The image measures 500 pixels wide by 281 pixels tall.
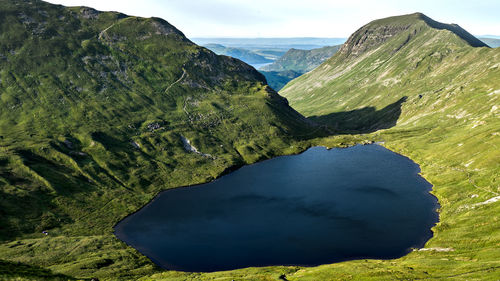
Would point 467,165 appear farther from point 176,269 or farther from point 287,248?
point 176,269

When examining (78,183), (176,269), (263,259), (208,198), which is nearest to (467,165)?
(263,259)

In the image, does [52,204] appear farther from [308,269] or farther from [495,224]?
[495,224]

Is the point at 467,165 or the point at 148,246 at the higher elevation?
the point at 467,165

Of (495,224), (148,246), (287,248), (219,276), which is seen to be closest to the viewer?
(219,276)

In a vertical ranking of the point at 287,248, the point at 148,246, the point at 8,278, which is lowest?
the point at 148,246

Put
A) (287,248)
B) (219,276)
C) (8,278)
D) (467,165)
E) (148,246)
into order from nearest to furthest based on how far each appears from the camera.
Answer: (8,278), (219,276), (287,248), (148,246), (467,165)

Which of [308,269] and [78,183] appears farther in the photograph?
[78,183]
